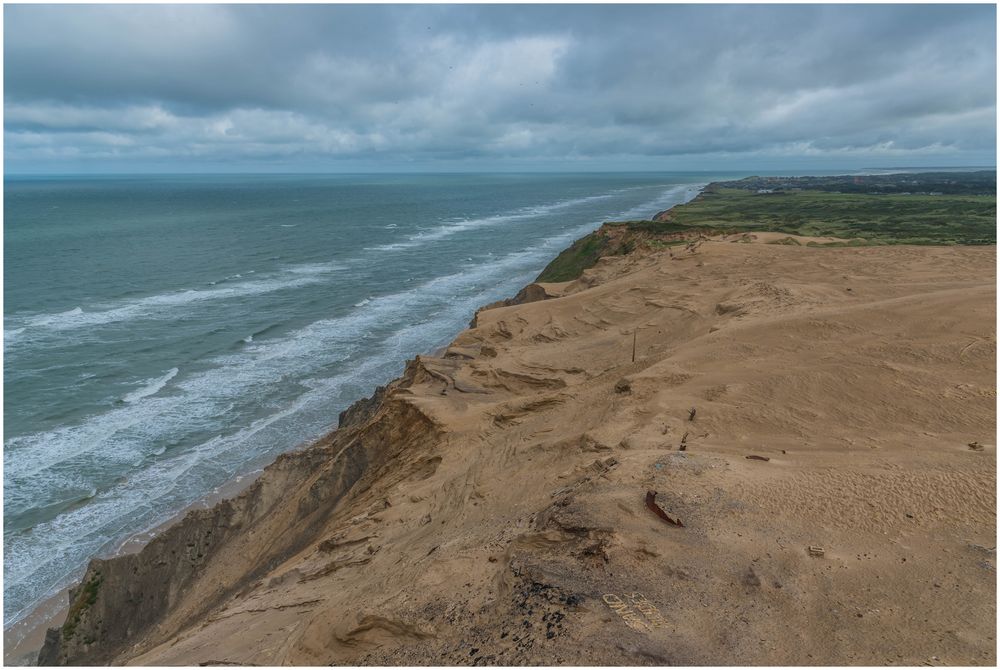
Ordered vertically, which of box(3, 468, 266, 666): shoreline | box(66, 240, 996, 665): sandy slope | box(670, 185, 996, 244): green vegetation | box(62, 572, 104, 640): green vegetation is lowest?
box(3, 468, 266, 666): shoreline

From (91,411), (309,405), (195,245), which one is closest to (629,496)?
(309,405)

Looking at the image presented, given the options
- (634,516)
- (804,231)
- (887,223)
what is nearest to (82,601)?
(634,516)

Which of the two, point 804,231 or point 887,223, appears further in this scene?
point 887,223

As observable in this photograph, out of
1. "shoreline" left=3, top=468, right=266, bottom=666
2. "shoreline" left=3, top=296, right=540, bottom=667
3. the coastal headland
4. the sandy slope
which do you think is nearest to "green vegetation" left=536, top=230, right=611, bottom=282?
the coastal headland

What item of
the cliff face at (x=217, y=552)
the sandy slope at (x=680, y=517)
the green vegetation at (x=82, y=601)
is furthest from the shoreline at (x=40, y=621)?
the sandy slope at (x=680, y=517)

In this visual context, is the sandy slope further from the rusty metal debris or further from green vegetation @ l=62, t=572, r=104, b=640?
green vegetation @ l=62, t=572, r=104, b=640

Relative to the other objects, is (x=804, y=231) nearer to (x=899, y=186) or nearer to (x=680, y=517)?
(x=680, y=517)
